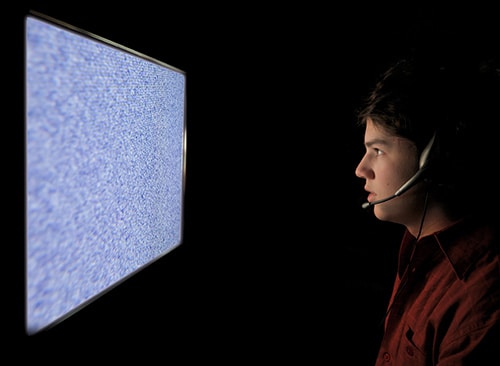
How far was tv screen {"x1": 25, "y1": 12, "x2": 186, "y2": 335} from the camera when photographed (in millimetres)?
394

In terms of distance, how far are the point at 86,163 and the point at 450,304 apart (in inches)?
29.5

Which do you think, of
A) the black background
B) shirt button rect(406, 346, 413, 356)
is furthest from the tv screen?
shirt button rect(406, 346, 413, 356)

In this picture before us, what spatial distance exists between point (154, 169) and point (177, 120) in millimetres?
157

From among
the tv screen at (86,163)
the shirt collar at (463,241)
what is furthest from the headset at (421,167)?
the tv screen at (86,163)

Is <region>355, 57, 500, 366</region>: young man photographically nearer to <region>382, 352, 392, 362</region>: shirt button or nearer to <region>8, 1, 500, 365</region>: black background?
<region>382, 352, 392, 362</region>: shirt button

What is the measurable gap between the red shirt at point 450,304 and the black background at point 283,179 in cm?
41

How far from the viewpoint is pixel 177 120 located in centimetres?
78

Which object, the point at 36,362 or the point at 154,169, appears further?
the point at 154,169

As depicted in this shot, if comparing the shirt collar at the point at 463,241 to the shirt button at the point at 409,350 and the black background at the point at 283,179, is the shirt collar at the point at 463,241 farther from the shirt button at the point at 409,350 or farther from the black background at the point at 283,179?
the black background at the point at 283,179

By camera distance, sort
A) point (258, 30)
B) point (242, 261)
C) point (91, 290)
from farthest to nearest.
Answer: point (242, 261) < point (258, 30) < point (91, 290)

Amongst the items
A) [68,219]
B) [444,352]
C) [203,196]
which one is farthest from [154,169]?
[444,352]

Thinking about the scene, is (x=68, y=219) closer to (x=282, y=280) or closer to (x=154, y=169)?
(x=154, y=169)

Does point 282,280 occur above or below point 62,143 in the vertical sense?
below

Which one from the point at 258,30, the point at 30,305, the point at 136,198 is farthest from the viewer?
the point at 258,30
